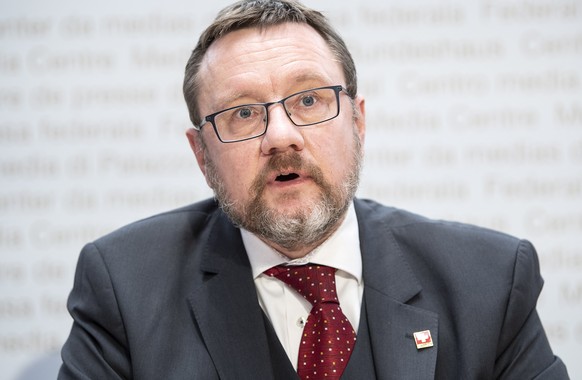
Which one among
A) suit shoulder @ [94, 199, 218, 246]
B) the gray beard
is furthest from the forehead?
suit shoulder @ [94, 199, 218, 246]

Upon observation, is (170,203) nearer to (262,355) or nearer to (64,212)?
(64,212)

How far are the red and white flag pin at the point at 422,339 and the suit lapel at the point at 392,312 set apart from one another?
0.01 meters

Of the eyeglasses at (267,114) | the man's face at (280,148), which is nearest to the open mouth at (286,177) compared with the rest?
the man's face at (280,148)

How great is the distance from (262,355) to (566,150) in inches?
69.1

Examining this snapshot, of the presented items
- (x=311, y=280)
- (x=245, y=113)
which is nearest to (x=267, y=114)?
(x=245, y=113)

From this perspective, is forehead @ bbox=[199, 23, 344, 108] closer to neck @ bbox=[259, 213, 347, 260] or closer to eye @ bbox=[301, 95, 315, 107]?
eye @ bbox=[301, 95, 315, 107]

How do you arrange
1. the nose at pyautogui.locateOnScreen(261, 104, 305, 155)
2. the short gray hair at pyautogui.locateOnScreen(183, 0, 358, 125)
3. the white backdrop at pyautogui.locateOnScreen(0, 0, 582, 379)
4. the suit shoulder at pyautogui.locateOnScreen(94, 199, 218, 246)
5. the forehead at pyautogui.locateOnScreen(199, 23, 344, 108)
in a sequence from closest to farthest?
the nose at pyautogui.locateOnScreen(261, 104, 305, 155), the forehead at pyautogui.locateOnScreen(199, 23, 344, 108), the short gray hair at pyautogui.locateOnScreen(183, 0, 358, 125), the suit shoulder at pyautogui.locateOnScreen(94, 199, 218, 246), the white backdrop at pyautogui.locateOnScreen(0, 0, 582, 379)

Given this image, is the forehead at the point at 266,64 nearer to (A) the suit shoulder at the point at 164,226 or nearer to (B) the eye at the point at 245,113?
(B) the eye at the point at 245,113

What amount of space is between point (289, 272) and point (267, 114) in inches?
20.0

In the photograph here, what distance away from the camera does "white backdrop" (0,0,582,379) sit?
276 cm

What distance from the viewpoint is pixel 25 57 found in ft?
9.04

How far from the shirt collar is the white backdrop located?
76 centimetres

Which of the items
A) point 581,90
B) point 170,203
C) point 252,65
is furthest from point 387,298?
point 581,90

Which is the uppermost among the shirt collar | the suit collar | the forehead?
the forehead
